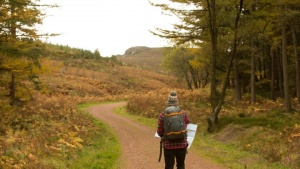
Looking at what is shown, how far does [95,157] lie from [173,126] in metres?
5.18

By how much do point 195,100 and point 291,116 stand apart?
11317 millimetres

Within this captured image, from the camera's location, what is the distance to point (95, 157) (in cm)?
1039

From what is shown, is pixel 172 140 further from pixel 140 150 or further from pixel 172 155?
pixel 140 150

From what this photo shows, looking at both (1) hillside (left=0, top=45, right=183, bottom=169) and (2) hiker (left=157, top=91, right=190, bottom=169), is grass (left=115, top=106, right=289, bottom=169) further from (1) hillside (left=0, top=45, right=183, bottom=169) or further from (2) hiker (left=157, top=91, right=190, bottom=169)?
(1) hillside (left=0, top=45, right=183, bottom=169)

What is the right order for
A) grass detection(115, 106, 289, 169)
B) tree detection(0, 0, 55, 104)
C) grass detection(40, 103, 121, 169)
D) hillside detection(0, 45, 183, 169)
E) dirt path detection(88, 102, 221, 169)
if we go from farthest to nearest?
tree detection(0, 0, 55, 104) → dirt path detection(88, 102, 221, 169) → grass detection(115, 106, 289, 169) → hillside detection(0, 45, 183, 169) → grass detection(40, 103, 121, 169)

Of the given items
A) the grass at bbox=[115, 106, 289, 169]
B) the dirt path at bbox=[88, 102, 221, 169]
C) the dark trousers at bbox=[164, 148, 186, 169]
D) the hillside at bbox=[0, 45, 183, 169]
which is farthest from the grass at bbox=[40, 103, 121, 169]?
Answer: the dark trousers at bbox=[164, 148, 186, 169]

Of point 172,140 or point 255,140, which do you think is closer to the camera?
point 172,140

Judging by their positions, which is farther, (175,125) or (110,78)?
(110,78)

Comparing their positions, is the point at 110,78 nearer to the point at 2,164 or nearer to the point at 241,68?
the point at 241,68

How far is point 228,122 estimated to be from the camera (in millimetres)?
15094

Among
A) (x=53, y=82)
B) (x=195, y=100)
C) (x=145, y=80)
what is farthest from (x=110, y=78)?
(x=195, y=100)

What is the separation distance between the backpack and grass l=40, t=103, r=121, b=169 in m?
3.67

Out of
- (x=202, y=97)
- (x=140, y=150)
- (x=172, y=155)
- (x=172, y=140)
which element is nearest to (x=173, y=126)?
(x=172, y=140)

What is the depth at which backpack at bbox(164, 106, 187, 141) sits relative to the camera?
19.6 feet
